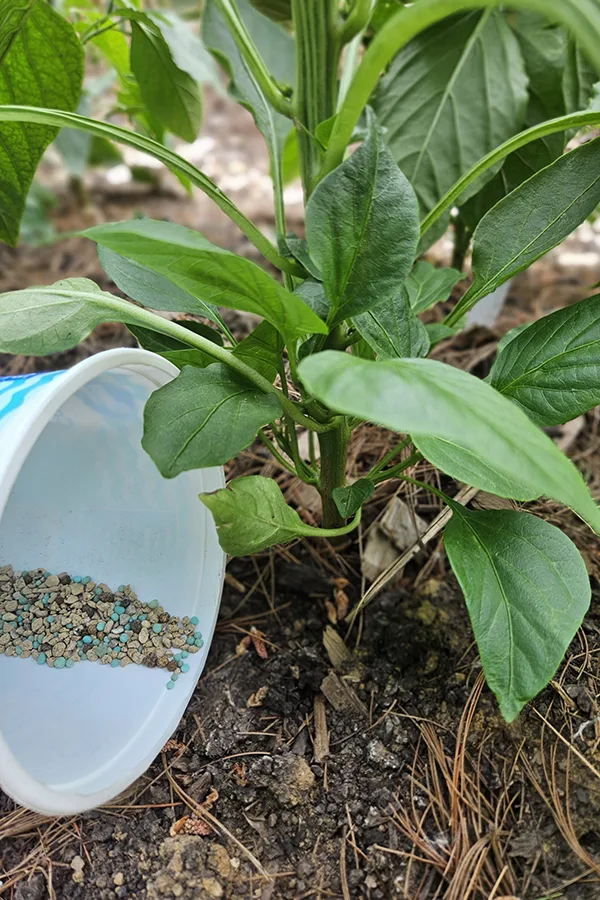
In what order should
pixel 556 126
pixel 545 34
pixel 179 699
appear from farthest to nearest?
pixel 545 34 < pixel 179 699 < pixel 556 126

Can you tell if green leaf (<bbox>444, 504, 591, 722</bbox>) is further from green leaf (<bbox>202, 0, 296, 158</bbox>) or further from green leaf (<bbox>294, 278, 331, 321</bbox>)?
green leaf (<bbox>202, 0, 296, 158</bbox>)

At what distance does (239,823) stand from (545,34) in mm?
1189

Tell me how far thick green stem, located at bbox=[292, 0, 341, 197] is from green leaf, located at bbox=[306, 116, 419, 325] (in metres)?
0.16

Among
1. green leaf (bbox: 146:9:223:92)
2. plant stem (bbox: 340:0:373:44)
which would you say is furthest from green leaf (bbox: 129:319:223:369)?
green leaf (bbox: 146:9:223:92)

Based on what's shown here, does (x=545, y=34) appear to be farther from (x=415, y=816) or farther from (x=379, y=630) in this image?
(x=415, y=816)

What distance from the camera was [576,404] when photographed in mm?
767

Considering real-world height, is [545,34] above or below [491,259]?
above

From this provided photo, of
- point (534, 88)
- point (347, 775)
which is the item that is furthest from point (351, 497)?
point (534, 88)

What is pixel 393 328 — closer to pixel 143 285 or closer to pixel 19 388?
pixel 143 285

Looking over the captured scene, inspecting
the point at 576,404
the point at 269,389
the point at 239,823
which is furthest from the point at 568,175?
the point at 239,823

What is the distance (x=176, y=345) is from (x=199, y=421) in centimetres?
23

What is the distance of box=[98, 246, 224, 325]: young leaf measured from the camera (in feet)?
2.71

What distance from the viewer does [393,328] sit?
791 millimetres

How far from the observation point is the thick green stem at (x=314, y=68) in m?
0.80
